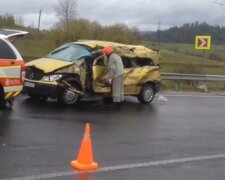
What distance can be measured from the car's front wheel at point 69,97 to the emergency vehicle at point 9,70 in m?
2.18

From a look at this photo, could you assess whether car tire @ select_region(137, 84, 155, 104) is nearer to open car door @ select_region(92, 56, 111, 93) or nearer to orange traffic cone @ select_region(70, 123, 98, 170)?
open car door @ select_region(92, 56, 111, 93)

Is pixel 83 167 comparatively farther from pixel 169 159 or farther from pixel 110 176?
pixel 169 159

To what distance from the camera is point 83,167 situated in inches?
303

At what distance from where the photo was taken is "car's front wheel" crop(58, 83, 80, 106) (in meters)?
14.6

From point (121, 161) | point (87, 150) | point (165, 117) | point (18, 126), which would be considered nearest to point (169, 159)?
point (121, 161)

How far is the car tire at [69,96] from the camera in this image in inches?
573

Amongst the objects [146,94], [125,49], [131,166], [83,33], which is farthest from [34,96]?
[83,33]

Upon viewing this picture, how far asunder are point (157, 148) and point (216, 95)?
1262 cm

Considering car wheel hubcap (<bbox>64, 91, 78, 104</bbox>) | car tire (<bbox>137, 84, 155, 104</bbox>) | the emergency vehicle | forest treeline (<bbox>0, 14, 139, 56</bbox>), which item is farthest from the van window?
forest treeline (<bbox>0, 14, 139, 56</bbox>)

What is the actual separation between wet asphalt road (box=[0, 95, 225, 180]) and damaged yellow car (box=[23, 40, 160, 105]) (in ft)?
1.18

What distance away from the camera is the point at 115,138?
34.1ft

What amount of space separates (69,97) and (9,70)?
2925 millimetres

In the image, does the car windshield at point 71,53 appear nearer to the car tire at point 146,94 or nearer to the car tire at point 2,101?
the car tire at point 146,94

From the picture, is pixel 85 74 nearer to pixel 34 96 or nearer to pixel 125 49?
pixel 34 96
